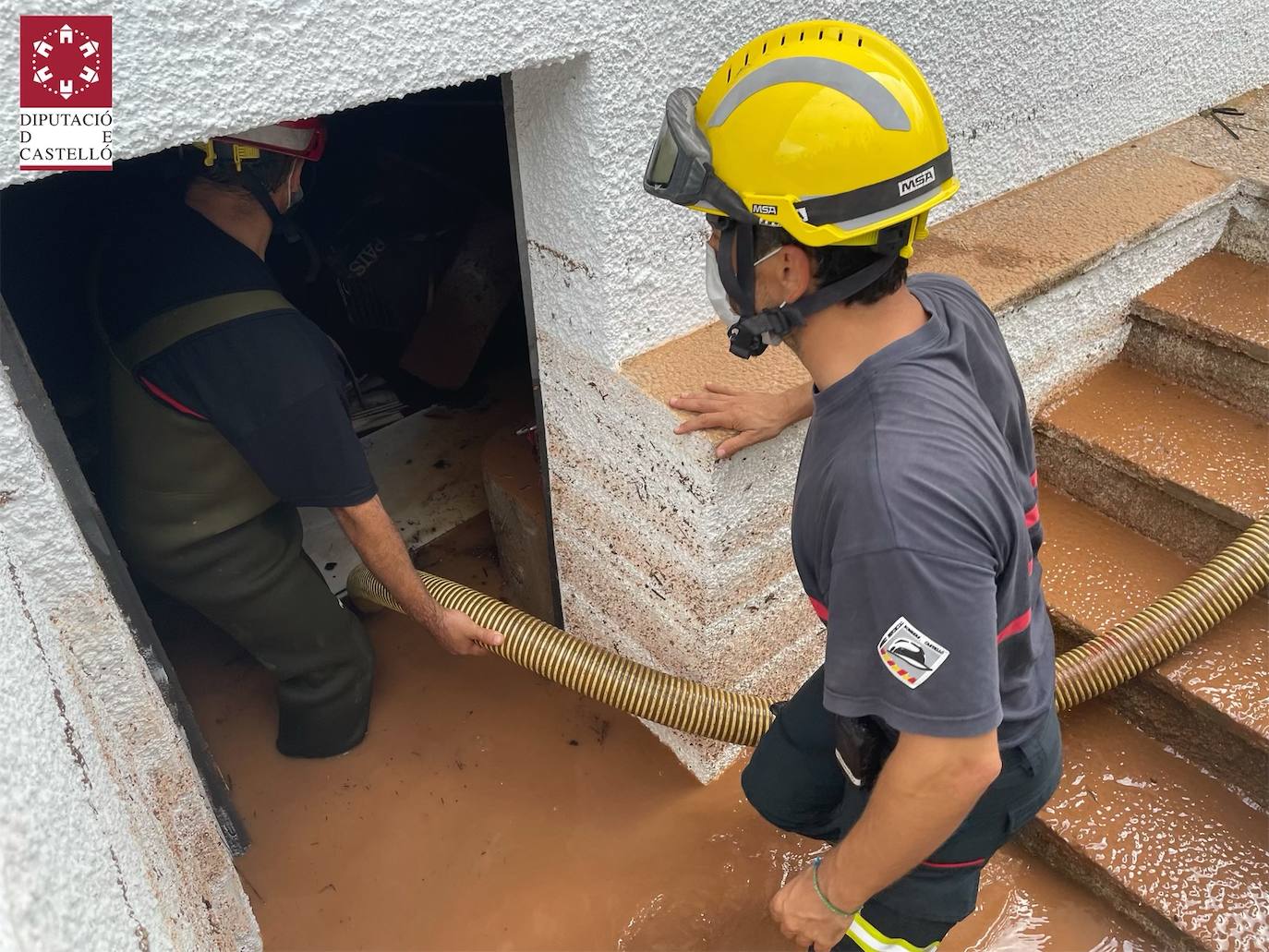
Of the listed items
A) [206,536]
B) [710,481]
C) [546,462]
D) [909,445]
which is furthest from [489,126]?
[909,445]

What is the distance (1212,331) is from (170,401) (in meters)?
3.26

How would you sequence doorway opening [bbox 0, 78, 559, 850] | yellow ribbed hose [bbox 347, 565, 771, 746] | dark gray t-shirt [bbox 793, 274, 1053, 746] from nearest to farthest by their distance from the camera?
dark gray t-shirt [bbox 793, 274, 1053, 746] < yellow ribbed hose [bbox 347, 565, 771, 746] < doorway opening [bbox 0, 78, 559, 850]

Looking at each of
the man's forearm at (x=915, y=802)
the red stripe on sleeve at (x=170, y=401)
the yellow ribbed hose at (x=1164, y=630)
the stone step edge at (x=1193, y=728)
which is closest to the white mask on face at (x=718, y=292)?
the man's forearm at (x=915, y=802)

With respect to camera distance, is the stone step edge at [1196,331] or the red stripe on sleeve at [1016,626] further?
the stone step edge at [1196,331]

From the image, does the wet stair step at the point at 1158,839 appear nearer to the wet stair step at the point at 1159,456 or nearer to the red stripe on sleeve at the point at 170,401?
the wet stair step at the point at 1159,456

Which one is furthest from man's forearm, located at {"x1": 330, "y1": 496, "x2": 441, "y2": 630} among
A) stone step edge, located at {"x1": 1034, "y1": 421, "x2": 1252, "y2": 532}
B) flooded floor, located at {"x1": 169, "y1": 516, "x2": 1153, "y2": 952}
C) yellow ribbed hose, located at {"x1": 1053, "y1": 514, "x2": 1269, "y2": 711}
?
stone step edge, located at {"x1": 1034, "y1": 421, "x2": 1252, "y2": 532}

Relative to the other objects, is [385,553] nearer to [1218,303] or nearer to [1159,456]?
[1159,456]

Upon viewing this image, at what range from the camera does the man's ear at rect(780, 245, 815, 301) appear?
57.9 inches

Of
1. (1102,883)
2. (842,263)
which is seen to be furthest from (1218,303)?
(842,263)

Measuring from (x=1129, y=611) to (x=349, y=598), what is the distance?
8.85 ft

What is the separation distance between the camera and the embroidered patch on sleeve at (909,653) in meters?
1.27

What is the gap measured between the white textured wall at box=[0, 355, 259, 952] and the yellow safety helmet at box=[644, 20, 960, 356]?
1203mm

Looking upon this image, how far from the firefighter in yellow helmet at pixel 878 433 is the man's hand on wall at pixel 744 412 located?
0.44 metres

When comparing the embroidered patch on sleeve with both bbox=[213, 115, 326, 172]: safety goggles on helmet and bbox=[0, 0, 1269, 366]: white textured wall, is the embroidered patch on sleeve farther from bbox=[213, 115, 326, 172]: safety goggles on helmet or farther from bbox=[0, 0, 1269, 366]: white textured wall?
bbox=[213, 115, 326, 172]: safety goggles on helmet
